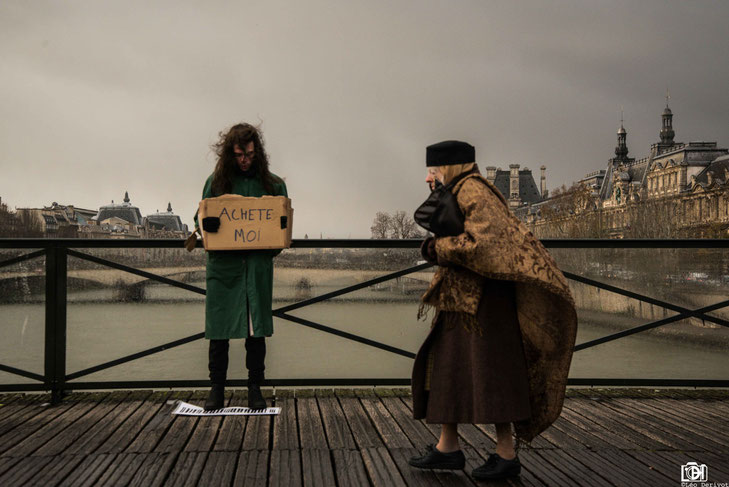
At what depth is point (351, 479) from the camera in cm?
326

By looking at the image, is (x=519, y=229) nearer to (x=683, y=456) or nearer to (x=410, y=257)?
(x=683, y=456)

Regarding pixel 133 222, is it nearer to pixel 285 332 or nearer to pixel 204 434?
pixel 285 332

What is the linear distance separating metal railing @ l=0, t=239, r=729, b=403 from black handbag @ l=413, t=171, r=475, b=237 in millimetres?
2142

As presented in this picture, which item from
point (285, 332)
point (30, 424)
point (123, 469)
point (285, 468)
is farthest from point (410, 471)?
point (30, 424)

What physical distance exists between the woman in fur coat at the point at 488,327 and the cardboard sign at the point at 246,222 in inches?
55.6

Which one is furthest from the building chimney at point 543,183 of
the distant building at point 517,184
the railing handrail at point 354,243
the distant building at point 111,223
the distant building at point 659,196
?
the railing handrail at point 354,243

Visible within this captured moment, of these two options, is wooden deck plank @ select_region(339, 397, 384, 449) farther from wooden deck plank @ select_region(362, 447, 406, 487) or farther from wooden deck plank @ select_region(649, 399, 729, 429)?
wooden deck plank @ select_region(649, 399, 729, 429)

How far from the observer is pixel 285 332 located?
18.4 feet

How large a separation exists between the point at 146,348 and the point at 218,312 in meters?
1.38

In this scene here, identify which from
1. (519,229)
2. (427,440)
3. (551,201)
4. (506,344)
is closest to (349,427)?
(427,440)

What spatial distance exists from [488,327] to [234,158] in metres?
2.20

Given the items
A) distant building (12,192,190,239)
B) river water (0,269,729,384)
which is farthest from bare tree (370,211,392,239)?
river water (0,269,729,384)

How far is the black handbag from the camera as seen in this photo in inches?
124

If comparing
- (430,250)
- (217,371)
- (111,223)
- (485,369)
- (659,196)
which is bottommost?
(217,371)
